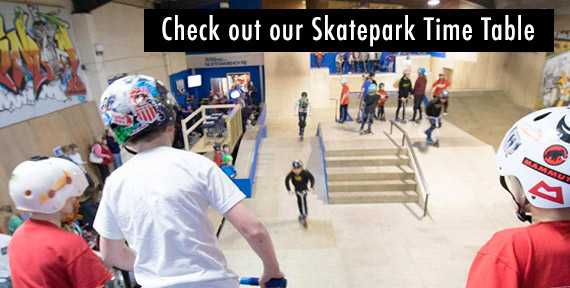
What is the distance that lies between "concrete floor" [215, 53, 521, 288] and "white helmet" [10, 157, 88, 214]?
3.77 metres

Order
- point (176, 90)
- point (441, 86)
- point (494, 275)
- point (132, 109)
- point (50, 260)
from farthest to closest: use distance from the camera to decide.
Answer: point (176, 90), point (441, 86), point (50, 260), point (132, 109), point (494, 275)

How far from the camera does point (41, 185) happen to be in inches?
53.4

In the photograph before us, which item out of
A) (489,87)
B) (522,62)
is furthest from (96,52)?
(489,87)

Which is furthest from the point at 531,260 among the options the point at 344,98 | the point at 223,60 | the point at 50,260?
the point at 223,60

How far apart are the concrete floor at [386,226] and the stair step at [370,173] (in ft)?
1.53

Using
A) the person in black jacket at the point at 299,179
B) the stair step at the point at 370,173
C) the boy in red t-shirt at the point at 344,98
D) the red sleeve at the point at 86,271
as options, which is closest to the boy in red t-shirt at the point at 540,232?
the red sleeve at the point at 86,271

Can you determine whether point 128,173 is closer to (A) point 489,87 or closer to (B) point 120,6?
(B) point 120,6

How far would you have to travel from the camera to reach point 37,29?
698 cm

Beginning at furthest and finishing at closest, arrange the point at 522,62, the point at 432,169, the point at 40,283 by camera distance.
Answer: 1. the point at 522,62
2. the point at 432,169
3. the point at 40,283

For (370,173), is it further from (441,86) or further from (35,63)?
(35,63)

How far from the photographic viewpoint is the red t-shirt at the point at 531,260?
36.8 inches

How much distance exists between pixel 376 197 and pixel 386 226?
1.04 metres

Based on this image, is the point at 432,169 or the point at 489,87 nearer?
the point at 432,169

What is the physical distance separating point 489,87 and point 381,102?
A: 5.82 meters
